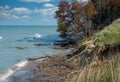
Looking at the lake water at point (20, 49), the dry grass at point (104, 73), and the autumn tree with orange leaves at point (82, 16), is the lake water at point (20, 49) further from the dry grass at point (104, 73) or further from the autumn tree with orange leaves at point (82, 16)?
the dry grass at point (104, 73)

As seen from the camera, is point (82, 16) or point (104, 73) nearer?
point (104, 73)

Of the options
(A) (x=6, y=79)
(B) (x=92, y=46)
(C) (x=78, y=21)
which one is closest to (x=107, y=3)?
(C) (x=78, y=21)

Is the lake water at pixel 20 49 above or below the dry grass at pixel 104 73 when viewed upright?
below

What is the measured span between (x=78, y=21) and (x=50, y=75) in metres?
19.9

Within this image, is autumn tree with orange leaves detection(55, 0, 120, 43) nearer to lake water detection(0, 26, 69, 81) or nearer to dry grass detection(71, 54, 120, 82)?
lake water detection(0, 26, 69, 81)

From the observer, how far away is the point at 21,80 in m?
10.7

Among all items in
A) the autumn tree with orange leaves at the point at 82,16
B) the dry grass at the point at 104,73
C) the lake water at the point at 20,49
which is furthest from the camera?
the autumn tree with orange leaves at the point at 82,16

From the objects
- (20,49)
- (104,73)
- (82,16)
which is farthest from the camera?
(82,16)

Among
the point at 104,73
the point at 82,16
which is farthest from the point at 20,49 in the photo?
the point at 104,73

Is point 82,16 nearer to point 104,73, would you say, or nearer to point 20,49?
point 20,49

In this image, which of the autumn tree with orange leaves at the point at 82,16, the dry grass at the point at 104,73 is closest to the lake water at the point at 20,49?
the autumn tree with orange leaves at the point at 82,16

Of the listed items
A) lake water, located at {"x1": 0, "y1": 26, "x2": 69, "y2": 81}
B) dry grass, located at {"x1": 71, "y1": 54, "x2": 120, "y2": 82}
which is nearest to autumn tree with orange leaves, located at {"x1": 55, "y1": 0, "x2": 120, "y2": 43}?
lake water, located at {"x1": 0, "y1": 26, "x2": 69, "y2": 81}

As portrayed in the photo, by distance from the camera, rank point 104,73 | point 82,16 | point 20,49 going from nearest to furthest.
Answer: point 104,73 < point 20,49 < point 82,16

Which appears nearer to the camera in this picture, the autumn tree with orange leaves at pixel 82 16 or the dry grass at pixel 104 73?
the dry grass at pixel 104 73
